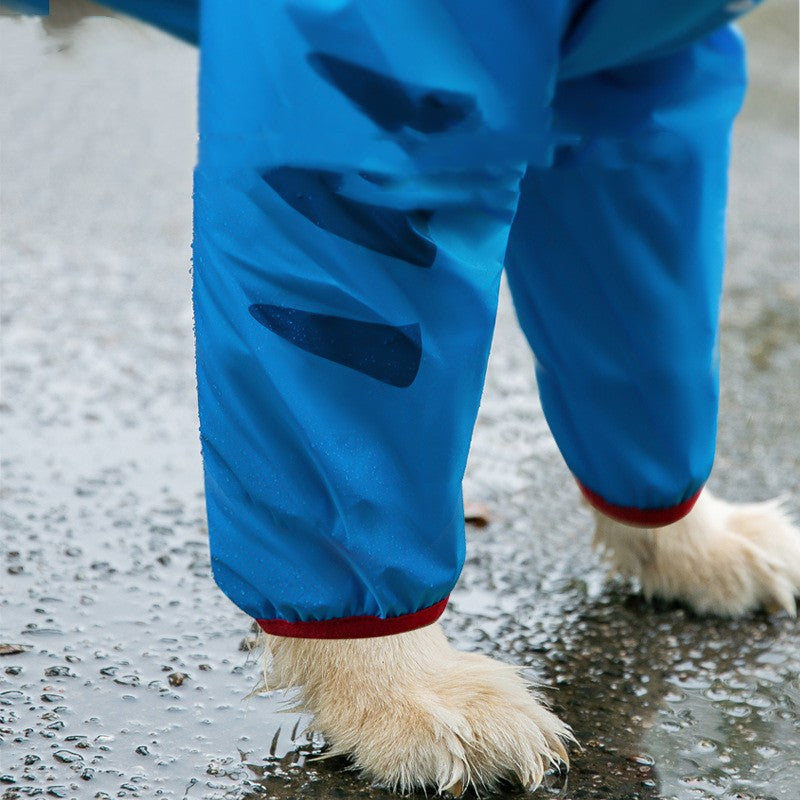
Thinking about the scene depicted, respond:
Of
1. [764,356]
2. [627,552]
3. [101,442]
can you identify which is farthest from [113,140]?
[627,552]

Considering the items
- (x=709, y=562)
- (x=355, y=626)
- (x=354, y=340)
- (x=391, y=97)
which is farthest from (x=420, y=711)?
(x=391, y=97)

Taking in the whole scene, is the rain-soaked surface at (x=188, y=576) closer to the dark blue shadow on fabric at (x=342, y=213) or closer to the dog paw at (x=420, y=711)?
the dog paw at (x=420, y=711)

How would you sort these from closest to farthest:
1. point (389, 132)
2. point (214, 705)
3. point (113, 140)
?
point (389, 132), point (214, 705), point (113, 140)

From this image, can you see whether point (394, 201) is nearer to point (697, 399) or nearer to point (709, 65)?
point (709, 65)

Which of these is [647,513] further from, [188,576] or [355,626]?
[188,576]

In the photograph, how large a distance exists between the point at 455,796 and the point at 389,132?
2.26 ft

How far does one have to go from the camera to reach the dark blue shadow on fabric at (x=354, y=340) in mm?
1225

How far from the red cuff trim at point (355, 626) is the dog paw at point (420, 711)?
0.10ft

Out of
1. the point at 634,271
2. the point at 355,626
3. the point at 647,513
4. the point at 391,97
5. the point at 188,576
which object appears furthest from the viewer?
the point at 188,576

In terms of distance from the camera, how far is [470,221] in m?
1.22

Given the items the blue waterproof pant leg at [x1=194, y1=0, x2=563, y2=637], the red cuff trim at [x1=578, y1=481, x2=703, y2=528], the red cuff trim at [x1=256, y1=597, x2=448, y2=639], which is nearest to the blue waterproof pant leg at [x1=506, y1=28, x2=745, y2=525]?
the red cuff trim at [x1=578, y1=481, x2=703, y2=528]

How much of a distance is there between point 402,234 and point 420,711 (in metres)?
0.52

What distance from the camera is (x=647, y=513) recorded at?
1635 millimetres

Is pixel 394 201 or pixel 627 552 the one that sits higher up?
pixel 394 201
